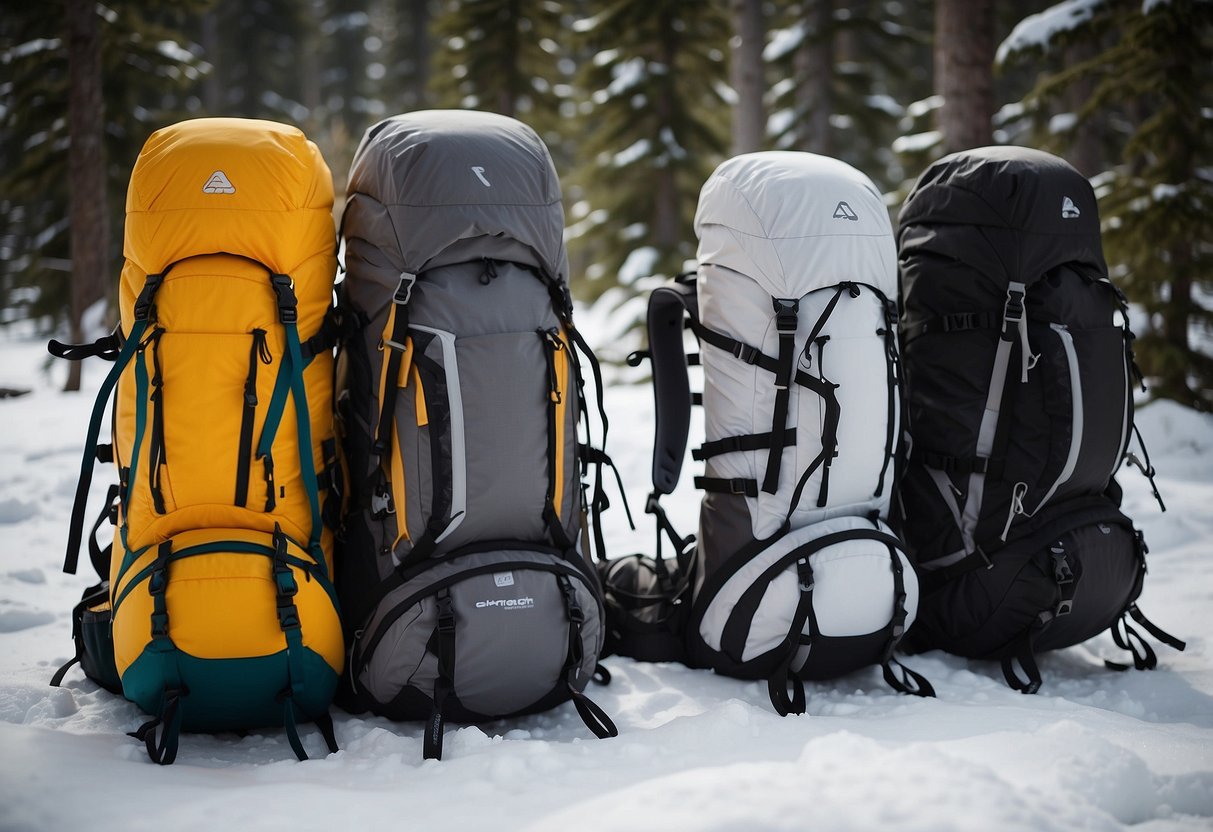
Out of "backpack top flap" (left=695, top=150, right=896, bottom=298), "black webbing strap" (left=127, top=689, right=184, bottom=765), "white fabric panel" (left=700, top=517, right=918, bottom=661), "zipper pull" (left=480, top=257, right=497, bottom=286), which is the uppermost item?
"backpack top flap" (left=695, top=150, right=896, bottom=298)

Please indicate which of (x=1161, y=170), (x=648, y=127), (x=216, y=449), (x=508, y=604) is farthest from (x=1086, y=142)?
(x=216, y=449)

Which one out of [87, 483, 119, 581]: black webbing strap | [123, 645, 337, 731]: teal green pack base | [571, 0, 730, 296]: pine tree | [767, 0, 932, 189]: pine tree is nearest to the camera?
[123, 645, 337, 731]: teal green pack base

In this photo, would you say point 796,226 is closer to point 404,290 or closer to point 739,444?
point 739,444

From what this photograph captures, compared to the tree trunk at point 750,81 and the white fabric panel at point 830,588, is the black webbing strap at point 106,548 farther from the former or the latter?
the tree trunk at point 750,81

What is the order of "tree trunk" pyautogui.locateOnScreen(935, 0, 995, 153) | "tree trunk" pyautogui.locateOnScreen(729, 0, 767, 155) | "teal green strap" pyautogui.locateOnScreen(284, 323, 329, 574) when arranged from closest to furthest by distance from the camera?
1. "teal green strap" pyautogui.locateOnScreen(284, 323, 329, 574)
2. "tree trunk" pyautogui.locateOnScreen(935, 0, 995, 153)
3. "tree trunk" pyautogui.locateOnScreen(729, 0, 767, 155)

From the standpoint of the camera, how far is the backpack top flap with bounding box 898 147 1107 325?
2.99 meters

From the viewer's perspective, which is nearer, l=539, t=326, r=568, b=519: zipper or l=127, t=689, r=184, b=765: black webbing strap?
l=127, t=689, r=184, b=765: black webbing strap

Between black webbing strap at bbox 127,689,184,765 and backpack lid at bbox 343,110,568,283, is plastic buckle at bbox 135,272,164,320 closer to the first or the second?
backpack lid at bbox 343,110,568,283

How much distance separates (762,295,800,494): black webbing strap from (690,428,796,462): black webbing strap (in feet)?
0.08

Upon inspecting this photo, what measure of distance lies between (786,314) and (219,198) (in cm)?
183

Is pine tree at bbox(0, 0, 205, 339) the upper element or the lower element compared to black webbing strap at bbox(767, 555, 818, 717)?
upper

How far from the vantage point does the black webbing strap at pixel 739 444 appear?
2842 mm

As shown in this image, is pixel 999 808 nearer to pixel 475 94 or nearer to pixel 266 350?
pixel 266 350

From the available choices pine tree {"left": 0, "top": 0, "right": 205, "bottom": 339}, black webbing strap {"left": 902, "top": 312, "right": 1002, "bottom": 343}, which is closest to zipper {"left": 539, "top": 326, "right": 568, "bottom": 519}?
black webbing strap {"left": 902, "top": 312, "right": 1002, "bottom": 343}
